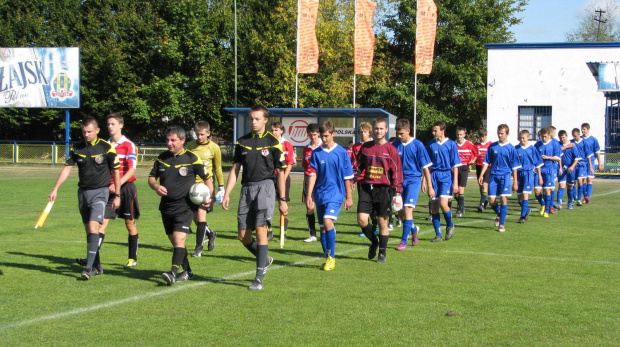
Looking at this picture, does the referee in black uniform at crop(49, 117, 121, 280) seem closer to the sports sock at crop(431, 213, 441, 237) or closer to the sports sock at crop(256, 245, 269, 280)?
the sports sock at crop(256, 245, 269, 280)

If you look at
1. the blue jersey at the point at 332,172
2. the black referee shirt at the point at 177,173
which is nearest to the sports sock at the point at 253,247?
the black referee shirt at the point at 177,173

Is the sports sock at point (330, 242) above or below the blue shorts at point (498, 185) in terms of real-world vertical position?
below

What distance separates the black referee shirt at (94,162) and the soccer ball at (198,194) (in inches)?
48.9

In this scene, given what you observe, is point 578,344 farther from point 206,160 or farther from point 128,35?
point 128,35

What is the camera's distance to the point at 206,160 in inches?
420

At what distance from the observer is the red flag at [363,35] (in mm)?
33312

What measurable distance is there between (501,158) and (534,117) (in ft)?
84.4

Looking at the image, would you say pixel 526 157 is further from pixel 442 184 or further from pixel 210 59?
pixel 210 59

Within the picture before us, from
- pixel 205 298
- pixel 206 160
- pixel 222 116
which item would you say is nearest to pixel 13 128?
pixel 222 116

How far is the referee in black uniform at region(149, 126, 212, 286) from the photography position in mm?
8258

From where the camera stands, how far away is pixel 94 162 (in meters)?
8.82

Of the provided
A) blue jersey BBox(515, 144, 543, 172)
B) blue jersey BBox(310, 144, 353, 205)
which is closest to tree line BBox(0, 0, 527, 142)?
blue jersey BBox(515, 144, 543, 172)

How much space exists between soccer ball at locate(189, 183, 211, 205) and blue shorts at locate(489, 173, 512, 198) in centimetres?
767

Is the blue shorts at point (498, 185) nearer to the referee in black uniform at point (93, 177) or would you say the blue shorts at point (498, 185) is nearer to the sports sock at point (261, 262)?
the sports sock at point (261, 262)
